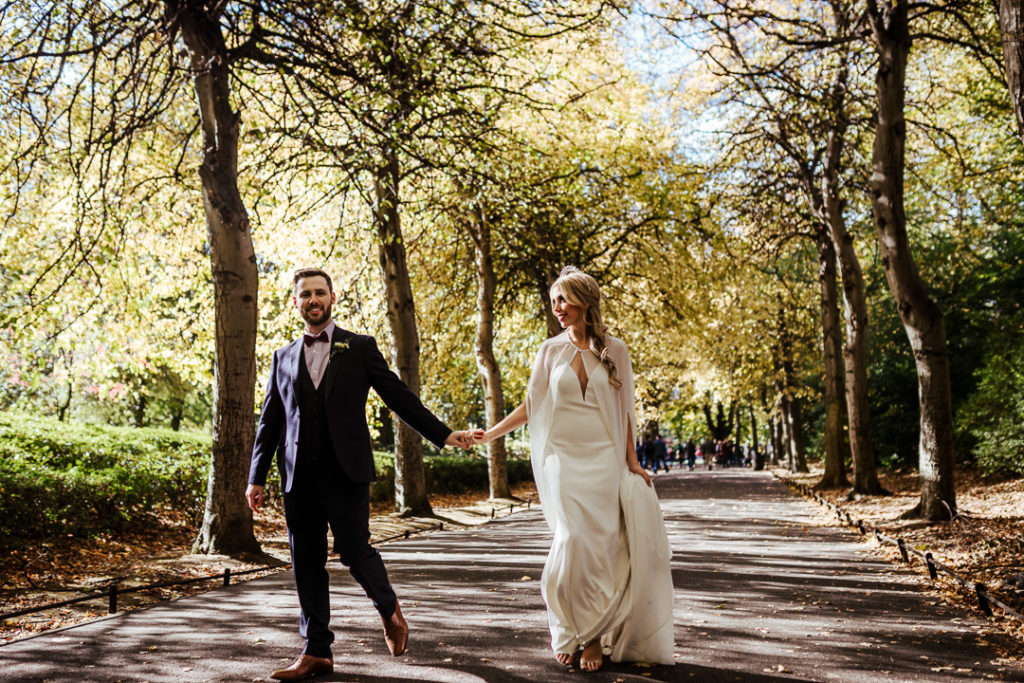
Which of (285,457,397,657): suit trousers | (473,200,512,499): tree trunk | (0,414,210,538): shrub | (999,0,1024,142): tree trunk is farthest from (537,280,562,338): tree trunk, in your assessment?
(285,457,397,657): suit trousers

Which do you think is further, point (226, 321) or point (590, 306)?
point (226, 321)

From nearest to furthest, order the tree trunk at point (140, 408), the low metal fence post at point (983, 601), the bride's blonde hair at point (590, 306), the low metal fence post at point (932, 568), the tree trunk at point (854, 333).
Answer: the bride's blonde hair at point (590, 306) → the low metal fence post at point (983, 601) → the low metal fence post at point (932, 568) → the tree trunk at point (854, 333) → the tree trunk at point (140, 408)

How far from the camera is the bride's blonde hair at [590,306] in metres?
5.79

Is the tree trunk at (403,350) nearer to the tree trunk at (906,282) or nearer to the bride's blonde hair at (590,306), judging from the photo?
the tree trunk at (906,282)

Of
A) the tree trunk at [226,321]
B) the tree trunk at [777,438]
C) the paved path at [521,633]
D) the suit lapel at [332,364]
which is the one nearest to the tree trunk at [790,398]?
the tree trunk at [777,438]

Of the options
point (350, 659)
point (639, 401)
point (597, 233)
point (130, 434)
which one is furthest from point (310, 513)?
point (639, 401)

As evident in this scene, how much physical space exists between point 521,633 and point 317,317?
2798 mm

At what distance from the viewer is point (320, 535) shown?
523 centimetres

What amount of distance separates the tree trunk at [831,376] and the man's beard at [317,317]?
68.5ft

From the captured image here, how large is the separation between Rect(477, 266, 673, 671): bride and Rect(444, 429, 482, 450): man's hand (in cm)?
11

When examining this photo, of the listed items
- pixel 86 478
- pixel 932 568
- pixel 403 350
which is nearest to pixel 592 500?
pixel 932 568

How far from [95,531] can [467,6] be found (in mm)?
8516

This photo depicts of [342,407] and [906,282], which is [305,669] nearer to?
[342,407]

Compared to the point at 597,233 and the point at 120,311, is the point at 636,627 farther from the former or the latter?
the point at 597,233
